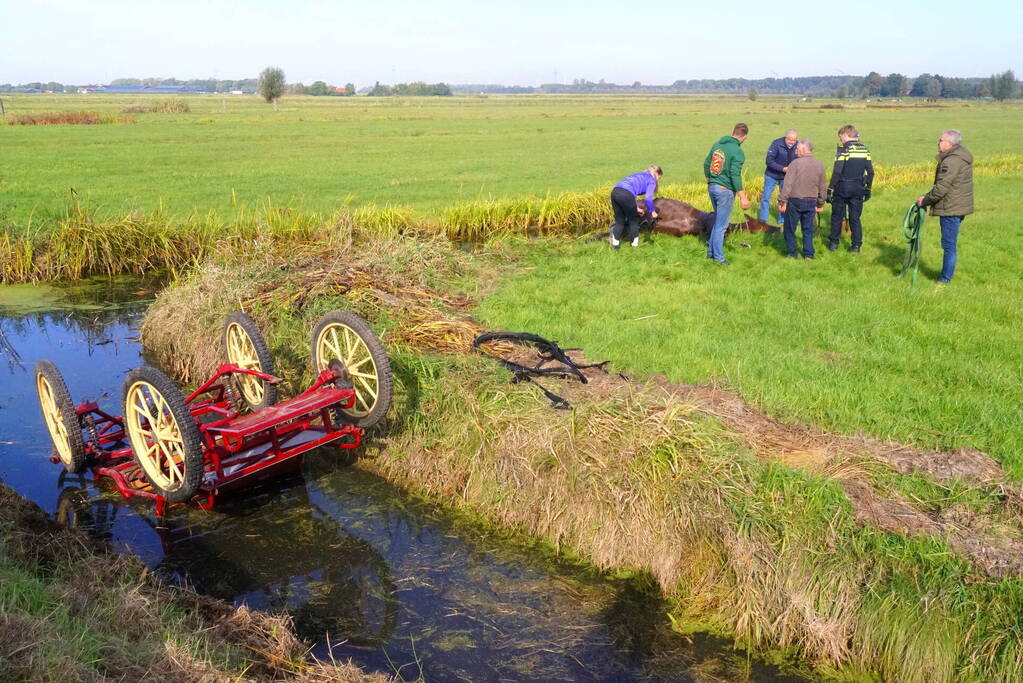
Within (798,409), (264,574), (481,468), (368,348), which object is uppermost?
(368,348)

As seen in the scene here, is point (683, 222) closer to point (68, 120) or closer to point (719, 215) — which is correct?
point (719, 215)

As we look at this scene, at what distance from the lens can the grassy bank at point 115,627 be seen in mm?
3875

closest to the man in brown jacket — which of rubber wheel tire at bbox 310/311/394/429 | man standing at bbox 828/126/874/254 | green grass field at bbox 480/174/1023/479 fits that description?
green grass field at bbox 480/174/1023/479

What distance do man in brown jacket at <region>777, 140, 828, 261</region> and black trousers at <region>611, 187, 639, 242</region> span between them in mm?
2429

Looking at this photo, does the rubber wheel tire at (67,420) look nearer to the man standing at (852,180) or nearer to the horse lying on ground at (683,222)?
the horse lying on ground at (683,222)

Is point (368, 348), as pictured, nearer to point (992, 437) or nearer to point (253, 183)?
point (992, 437)

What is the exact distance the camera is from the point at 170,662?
406 cm

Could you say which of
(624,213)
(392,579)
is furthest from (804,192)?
(392,579)

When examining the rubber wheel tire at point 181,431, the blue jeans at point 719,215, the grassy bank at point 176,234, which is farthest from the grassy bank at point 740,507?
the grassy bank at point 176,234

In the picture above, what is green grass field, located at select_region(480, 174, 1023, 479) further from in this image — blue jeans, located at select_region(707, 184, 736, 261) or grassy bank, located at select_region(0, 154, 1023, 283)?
grassy bank, located at select_region(0, 154, 1023, 283)

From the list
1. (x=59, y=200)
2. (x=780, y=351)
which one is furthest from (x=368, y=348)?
(x=59, y=200)

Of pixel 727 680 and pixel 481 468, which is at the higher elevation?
pixel 481 468

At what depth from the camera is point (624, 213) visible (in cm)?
1425

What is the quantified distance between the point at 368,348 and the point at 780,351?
449cm
